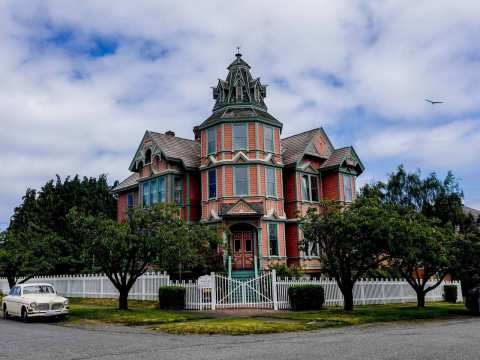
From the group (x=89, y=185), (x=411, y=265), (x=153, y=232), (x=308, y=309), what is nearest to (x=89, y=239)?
(x=153, y=232)

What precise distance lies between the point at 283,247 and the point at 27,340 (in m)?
20.4

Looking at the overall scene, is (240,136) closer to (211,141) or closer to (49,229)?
(211,141)

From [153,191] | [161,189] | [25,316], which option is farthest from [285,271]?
Result: [25,316]

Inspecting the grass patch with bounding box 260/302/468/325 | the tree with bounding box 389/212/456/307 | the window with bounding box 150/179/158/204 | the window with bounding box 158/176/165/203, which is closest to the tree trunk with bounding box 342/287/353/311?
the grass patch with bounding box 260/302/468/325

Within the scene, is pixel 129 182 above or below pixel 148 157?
below

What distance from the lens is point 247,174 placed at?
32.4 metres

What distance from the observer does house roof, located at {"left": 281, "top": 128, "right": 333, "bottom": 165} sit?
34750 mm

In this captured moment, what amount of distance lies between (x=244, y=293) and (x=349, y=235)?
5902 millimetres

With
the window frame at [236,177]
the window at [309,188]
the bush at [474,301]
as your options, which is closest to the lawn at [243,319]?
the bush at [474,301]

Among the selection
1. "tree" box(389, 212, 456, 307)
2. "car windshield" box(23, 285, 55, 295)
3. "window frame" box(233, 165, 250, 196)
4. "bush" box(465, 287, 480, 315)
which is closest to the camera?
"car windshield" box(23, 285, 55, 295)

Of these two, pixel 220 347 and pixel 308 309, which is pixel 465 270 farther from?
pixel 220 347

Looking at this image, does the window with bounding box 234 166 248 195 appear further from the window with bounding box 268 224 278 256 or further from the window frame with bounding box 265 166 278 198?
the window with bounding box 268 224 278 256

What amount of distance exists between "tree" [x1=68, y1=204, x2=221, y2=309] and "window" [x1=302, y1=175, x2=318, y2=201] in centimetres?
1328

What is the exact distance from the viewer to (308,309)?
77.8 feet
